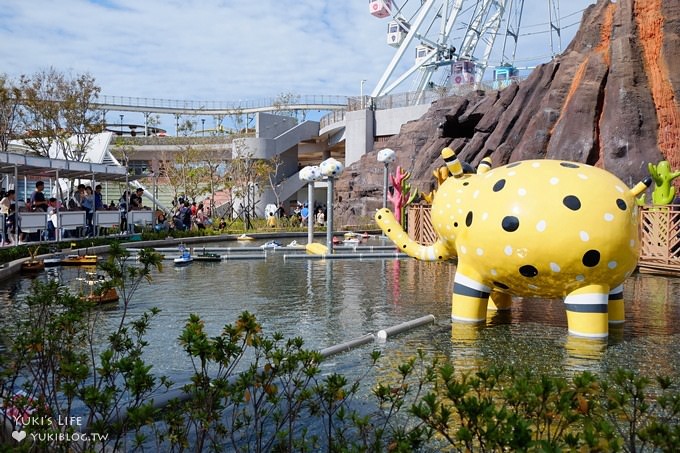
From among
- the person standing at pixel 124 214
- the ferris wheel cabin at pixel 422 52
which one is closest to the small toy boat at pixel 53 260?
the person standing at pixel 124 214

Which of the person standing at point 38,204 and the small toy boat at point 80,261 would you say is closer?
the small toy boat at point 80,261

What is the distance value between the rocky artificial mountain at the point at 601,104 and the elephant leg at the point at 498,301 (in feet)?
52.2

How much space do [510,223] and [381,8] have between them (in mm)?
52010

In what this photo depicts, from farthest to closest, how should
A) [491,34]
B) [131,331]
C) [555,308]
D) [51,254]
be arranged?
[491,34], [51,254], [555,308], [131,331]

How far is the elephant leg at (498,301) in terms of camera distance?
925 cm

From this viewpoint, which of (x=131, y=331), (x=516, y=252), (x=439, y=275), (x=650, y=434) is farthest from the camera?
(x=439, y=275)

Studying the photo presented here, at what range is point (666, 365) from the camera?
640 centimetres

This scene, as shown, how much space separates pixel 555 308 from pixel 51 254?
39.2 feet

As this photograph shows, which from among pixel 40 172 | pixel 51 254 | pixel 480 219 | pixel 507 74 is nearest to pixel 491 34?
pixel 507 74

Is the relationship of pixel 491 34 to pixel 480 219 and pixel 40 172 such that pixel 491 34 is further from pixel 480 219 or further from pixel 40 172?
pixel 480 219

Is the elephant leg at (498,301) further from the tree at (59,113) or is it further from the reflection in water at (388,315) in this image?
the tree at (59,113)

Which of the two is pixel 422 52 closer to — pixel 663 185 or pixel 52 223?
pixel 663 185

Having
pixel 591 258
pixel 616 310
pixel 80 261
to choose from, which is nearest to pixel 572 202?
pixel 591 258

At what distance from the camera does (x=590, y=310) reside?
721cm
